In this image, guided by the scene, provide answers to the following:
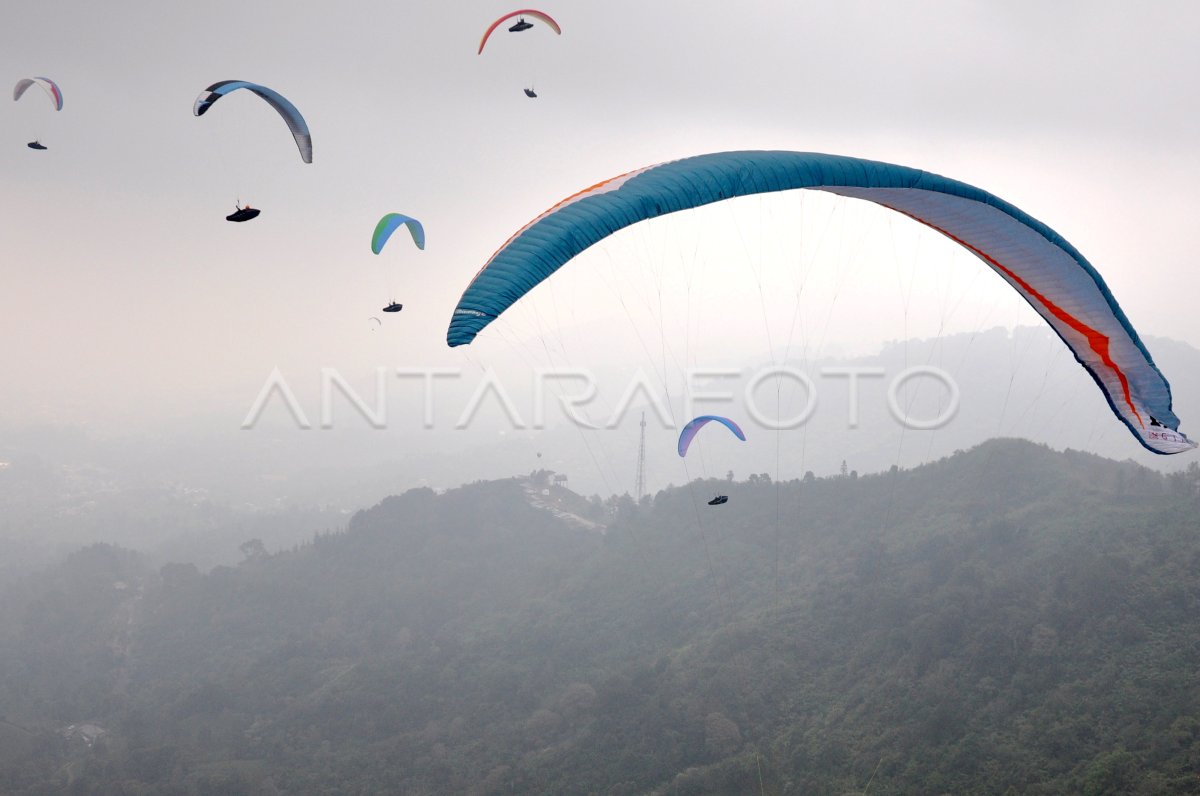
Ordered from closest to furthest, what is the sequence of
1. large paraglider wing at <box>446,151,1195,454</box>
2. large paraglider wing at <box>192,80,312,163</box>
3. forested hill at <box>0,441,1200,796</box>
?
large paraglider wing at <box>446,151,1195,454</box> < large paraglider wing at <box>192,80,312,163</box> < forested hill at <box>0,441,1200,796</box>

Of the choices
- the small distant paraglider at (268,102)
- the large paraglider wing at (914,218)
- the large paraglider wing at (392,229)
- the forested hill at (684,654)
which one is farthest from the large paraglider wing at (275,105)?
the forested hill at (684,654)

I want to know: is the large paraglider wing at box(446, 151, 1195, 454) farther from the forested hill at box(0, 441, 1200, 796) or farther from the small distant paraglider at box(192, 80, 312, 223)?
the forested hill at box(0, 441, 1200, 796)

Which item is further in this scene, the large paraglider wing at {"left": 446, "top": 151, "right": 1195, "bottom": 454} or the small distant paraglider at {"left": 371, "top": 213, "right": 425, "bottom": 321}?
the small distant paraglider at {"left": 371, "top": 213, "right": 425, "bottom": 321}

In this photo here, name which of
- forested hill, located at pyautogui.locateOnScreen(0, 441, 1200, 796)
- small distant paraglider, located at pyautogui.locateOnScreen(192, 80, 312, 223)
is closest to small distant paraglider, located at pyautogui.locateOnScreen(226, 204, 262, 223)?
small distant paraglider, located at pyautogui.locateOnScreen(192, 80, 312, 223)

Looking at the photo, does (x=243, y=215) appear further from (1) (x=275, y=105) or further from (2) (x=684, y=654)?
(2) (x=684, y=654)

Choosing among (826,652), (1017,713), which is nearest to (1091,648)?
(1017,713)

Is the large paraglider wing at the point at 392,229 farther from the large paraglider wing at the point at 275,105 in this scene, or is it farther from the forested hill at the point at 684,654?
the forested hill at the point at 684,654

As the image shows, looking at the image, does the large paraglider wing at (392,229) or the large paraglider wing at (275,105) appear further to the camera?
the large paraglider wing at (392,229)

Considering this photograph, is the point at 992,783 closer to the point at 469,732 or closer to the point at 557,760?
the point at 557,760
